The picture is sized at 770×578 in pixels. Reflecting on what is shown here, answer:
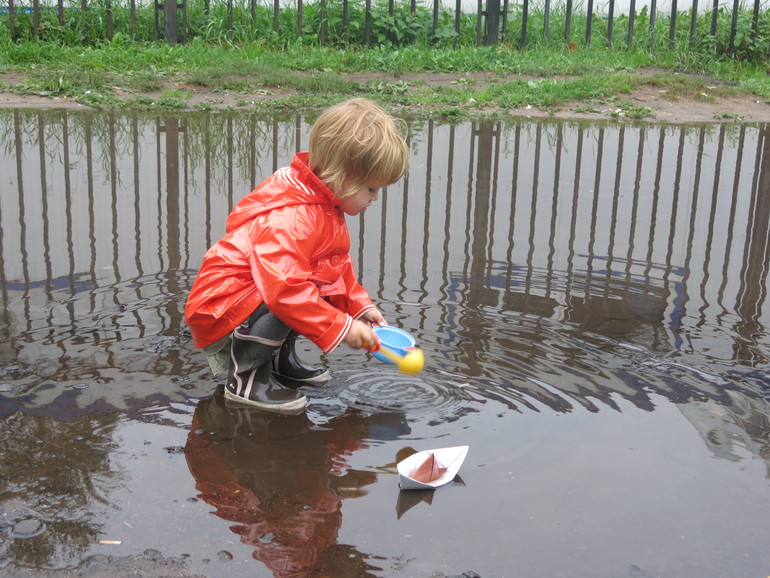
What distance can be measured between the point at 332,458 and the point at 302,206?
834 millimetres

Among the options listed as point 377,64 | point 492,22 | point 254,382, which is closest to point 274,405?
point 254,382

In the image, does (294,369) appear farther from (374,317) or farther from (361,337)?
(361,337)

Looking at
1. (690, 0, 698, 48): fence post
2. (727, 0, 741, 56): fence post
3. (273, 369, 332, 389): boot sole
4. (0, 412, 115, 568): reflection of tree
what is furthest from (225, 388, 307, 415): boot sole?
(727, 0, 741, 56): fence post

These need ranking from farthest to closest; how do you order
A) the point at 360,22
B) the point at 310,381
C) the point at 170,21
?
the point at 360,22
the point at 170,21
the point at 310,381

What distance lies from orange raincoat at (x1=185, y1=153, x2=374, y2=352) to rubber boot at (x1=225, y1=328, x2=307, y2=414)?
0.08 m

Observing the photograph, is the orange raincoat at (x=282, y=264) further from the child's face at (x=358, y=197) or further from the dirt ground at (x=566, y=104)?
the dirt ground at (x=566, y=104)

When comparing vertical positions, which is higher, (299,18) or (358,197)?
(299,18)

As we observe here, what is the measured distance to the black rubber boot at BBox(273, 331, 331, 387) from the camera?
3.26 metres

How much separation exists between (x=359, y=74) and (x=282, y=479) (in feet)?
25.5

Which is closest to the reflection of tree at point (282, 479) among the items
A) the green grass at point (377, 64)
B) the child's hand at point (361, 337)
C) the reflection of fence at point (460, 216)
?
the child's hand at point (361, 337)

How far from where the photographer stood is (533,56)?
10.9 meters

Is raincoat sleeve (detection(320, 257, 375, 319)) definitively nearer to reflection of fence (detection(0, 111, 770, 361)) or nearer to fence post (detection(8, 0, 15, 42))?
reflection of fence (detection(0, 111, 770, 361))

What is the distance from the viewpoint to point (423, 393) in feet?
10.4

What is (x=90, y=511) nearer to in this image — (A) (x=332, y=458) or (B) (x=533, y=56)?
(A) (x=332, y=458)
